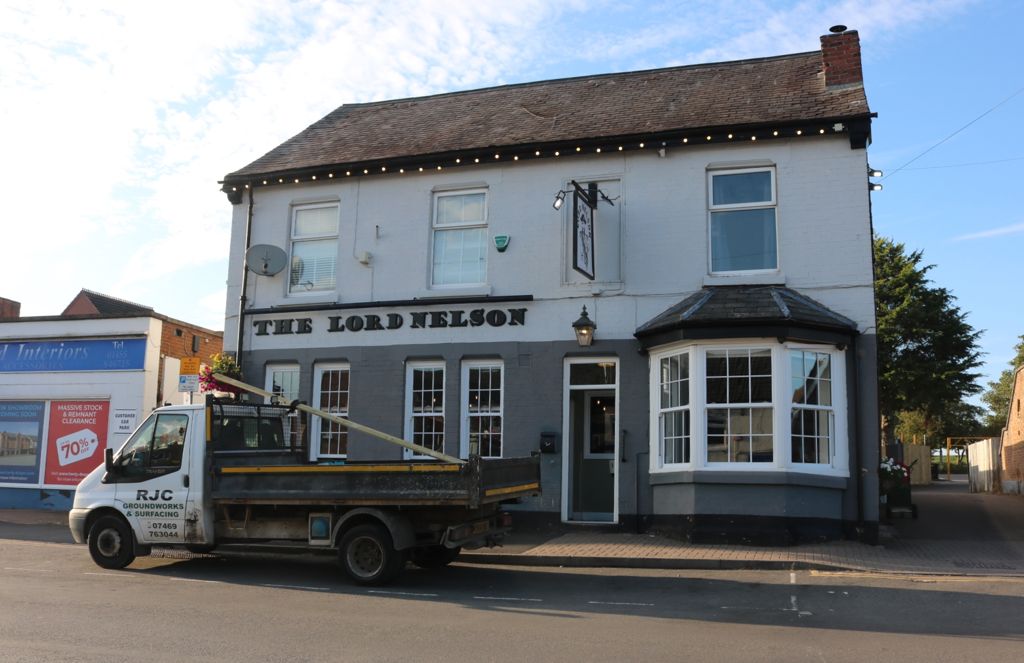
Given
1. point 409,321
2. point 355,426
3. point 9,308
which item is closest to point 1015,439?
point 409,321

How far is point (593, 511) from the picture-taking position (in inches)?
570

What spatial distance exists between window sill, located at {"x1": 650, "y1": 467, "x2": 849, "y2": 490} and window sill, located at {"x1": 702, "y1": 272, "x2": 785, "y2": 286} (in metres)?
2.98

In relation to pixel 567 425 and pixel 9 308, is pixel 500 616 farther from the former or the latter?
pixel 9 308

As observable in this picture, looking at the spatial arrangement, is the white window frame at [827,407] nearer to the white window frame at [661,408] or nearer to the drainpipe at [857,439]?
the drainpipe at [857,439]

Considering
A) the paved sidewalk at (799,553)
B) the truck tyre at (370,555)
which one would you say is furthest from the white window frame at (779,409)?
the truck tyre at (370,555)

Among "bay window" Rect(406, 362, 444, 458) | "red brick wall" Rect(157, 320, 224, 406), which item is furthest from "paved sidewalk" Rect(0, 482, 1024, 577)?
"red brick wall" Rect(157, 320, 224, 406)

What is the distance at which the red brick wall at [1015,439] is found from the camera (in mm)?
26625

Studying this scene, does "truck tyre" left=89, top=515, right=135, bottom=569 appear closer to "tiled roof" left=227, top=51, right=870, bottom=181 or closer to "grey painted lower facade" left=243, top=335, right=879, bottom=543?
"grey painted lower facade" left=243, top=335, right=879, bottom=543

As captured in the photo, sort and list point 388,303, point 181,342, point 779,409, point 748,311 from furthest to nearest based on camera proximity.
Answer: point 181,342
point 388,303
point 748,311
point 779,409

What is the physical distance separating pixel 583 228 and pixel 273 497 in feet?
21.2

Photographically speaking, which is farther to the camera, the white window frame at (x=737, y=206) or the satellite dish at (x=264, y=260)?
the satellite dish at (x=264, y=260)

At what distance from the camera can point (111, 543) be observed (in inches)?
436

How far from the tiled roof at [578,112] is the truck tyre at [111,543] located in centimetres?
779

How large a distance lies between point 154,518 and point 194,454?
97 centimetres
